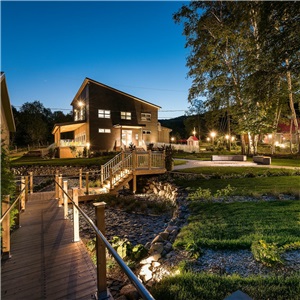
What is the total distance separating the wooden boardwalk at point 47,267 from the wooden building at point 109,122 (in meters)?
19.6

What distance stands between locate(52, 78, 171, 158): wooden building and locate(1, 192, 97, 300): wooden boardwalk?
64.3 ft

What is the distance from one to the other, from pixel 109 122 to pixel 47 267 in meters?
24.7

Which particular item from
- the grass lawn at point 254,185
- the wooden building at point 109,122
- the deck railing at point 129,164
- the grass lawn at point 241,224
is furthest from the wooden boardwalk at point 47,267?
the wooden building at point 109,122

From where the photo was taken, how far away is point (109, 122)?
27.6 metres

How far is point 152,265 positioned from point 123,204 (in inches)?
249

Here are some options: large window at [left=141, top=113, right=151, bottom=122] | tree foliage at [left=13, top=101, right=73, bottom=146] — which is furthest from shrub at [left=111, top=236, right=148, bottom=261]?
tree foliage at [left=13, top=101, right=73, bottom=146]

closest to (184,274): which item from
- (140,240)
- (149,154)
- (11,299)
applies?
(11,299)

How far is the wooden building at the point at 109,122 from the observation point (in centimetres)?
2638

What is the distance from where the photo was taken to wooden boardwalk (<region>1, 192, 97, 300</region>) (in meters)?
3.00

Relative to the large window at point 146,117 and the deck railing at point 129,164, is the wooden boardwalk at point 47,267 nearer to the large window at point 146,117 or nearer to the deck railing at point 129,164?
the deck railing at point 129,164

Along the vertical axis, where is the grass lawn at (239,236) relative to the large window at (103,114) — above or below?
below

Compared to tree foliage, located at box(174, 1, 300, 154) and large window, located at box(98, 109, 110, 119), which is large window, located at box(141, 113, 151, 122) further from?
tree foliage, located at box(174, 1, 300, 154)

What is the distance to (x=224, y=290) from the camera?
2998mm

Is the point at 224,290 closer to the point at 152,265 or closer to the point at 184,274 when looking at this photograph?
the point at 184,274
